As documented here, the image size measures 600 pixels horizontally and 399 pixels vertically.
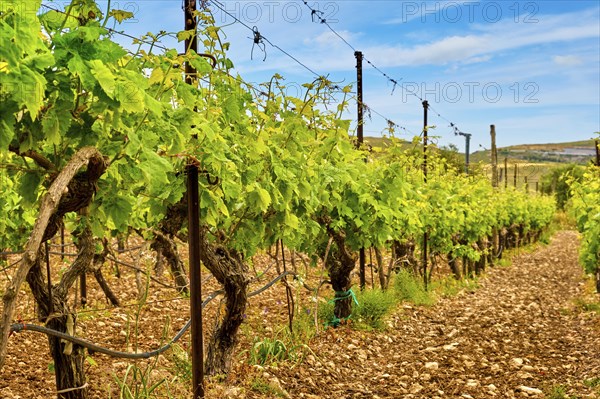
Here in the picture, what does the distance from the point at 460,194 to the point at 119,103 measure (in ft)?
44.3

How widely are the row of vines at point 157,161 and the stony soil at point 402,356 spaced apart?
0.79 meters

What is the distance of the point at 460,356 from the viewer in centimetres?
793

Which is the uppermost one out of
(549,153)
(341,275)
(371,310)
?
(549,153)

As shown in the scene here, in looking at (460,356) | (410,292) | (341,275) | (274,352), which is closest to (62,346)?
(274,352)

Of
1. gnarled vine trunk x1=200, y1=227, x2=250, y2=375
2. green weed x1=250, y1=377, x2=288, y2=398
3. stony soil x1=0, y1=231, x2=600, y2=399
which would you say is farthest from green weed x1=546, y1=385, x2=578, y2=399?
gnarled vine trunk x1=200, y1=227, x2=250, y2=375

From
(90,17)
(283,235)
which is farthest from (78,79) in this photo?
(283,235)

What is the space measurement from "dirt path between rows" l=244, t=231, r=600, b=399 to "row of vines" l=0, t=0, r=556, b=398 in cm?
102

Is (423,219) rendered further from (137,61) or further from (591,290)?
(137,61)

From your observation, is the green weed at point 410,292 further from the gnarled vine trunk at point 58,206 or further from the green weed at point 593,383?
the gnarled vine trunk at point 58,206

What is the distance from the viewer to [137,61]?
3.80 m

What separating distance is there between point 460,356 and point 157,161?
6057mm

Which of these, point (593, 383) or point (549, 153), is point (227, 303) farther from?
point (549, 153)

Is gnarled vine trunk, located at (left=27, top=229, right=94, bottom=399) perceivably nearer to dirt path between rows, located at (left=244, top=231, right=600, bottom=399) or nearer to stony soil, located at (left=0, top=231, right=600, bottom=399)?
stony soil, located at (left=0, top=231, right=600, bottom=399)

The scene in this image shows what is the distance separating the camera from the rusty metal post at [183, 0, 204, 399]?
4.23 metres
